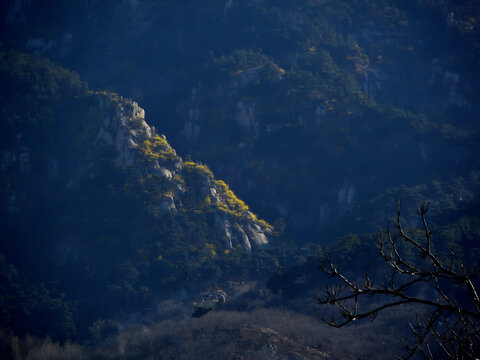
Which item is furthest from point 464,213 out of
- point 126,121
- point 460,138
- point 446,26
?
point 446,26

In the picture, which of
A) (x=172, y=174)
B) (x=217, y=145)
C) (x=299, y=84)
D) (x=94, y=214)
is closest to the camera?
(x=94, y=214)

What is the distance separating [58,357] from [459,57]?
98030 millimetres

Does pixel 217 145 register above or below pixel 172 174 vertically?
above

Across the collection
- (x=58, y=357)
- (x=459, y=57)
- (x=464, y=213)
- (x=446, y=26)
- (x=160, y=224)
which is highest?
(x=446, y=26)

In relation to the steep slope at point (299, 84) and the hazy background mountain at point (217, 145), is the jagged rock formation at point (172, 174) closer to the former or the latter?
the hazy background mountain at point (217, 145)

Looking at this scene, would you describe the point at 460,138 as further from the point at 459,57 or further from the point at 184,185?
the point at 184,185

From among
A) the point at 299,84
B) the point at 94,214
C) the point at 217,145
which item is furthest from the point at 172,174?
the point at 299,84

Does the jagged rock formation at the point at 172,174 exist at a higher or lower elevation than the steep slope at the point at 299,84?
lower

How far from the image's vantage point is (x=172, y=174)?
7875 cm

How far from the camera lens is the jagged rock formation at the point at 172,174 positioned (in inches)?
2972

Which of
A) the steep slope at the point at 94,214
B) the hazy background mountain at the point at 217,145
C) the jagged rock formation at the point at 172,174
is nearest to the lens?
the steep slope at the point at 94,214

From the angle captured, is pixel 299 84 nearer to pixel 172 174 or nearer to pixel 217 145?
pixel 217 145

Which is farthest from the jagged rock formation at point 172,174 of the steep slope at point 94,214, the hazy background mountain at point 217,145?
the hazy background mountain at point 217,145

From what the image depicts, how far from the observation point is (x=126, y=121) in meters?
81.4
